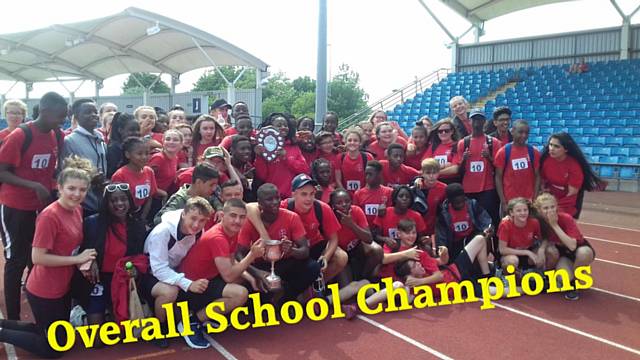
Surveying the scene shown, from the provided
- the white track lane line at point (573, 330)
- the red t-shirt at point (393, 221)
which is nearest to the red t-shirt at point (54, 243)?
the red t-shirt at point (393, 221)

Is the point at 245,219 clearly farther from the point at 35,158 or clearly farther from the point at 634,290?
the point at 634,290

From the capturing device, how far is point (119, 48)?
19.1m

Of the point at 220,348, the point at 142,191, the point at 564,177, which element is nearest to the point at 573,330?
the point at 564,177

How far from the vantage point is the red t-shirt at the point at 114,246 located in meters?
3.89

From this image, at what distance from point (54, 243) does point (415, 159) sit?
425 centimetres

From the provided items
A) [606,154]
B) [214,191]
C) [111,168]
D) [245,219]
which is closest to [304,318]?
[245,219]

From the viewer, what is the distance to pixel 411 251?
496 centimetres

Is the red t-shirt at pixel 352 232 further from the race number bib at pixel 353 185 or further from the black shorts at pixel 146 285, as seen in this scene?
the black shorts at pixel 146 285

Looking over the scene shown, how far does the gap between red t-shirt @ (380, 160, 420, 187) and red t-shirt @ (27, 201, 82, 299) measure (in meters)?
3.37

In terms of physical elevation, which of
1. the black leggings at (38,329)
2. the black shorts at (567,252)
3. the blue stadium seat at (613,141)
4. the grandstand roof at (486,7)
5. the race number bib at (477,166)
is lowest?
the black leggings at (38,329)

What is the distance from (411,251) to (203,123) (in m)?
2.61

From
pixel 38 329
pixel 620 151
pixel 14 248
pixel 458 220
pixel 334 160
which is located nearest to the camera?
pixel 38 329

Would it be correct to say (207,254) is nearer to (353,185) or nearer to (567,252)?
(353,185)

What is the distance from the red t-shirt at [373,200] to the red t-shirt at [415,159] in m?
1.20
